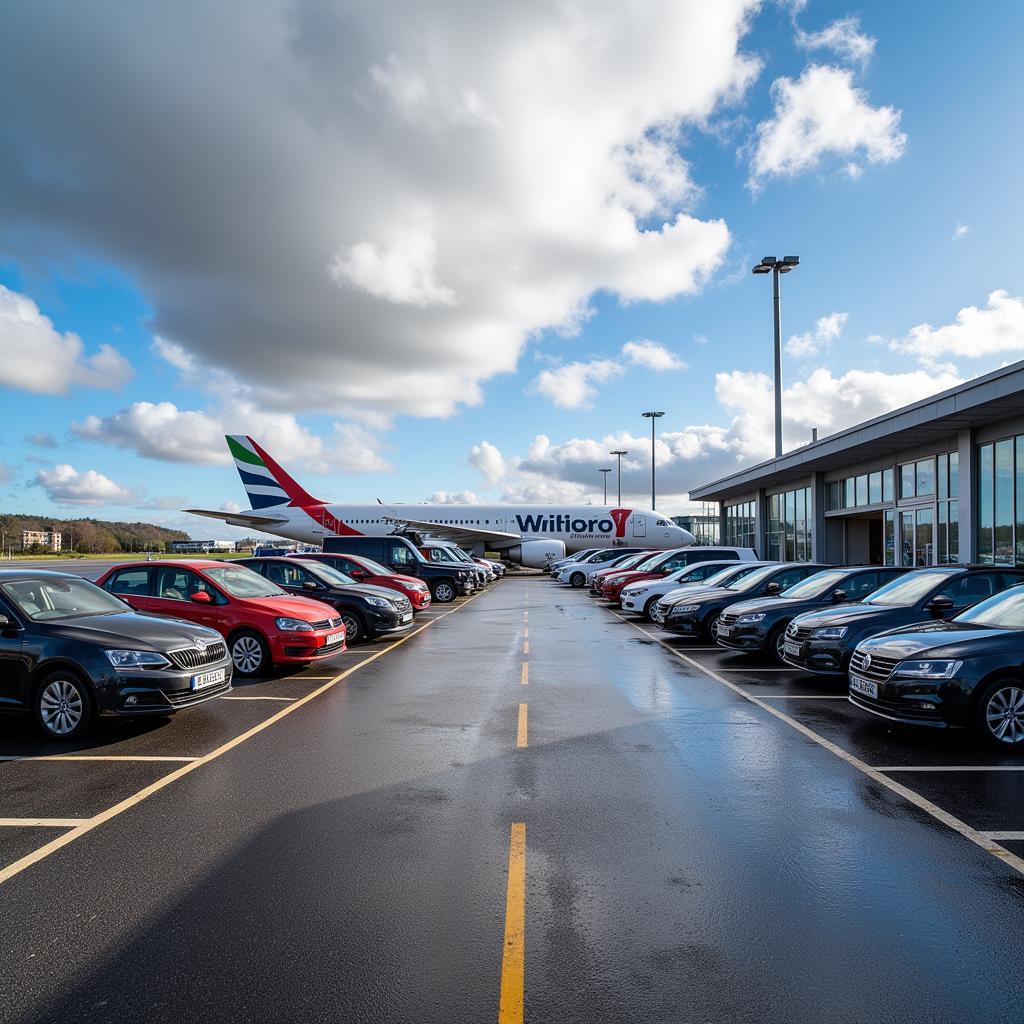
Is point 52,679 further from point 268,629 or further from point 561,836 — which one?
point 561,836

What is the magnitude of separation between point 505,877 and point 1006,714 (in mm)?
5194

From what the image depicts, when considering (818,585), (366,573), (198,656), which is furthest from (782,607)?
(366,573)

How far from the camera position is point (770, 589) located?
1321 cm

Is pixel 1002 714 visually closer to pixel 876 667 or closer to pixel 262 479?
pixel 876 667

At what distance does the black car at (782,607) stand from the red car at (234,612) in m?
6.10

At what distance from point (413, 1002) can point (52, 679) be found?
18.5 feet

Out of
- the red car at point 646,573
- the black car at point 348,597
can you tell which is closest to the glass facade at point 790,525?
the red car at point 646,573

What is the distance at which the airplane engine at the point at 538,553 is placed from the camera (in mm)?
44250

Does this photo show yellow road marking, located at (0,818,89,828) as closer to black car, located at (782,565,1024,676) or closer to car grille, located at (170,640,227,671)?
car grille, located at (170,640,227,671)

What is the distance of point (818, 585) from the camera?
40.6 feet

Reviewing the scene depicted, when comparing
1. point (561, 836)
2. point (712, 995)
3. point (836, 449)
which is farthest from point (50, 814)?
point (836, 449)

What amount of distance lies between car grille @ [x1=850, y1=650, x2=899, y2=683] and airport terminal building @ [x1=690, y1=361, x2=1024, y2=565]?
36.1 ft

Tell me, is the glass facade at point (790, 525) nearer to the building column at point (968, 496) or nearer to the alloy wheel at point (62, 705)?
the building column at point (968, 496)

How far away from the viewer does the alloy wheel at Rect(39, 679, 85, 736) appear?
712cm
